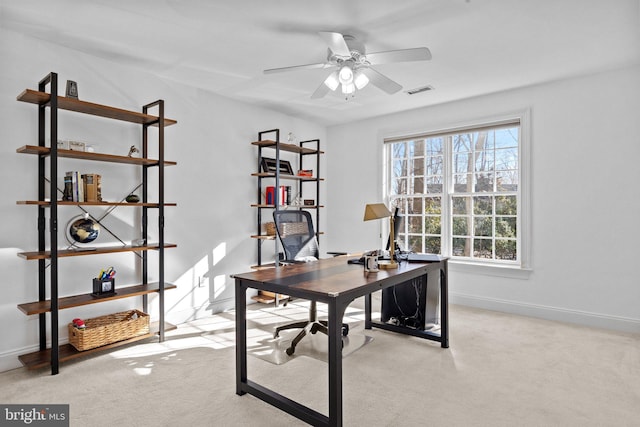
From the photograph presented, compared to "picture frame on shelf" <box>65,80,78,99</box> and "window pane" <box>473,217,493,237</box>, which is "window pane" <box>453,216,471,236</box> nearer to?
"window pane" <box>473,217,493,237</box>

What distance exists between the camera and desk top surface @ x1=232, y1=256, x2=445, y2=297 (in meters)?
2.13

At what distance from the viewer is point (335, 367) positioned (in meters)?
1.93

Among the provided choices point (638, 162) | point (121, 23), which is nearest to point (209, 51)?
point (121, 23)

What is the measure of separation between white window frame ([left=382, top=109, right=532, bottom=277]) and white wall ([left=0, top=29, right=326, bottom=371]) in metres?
2.13

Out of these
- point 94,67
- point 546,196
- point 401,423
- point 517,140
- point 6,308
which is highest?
point 94,67

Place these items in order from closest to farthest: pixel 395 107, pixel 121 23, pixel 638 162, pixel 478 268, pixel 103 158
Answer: pixel 121 23 → pixel 103 158 → pixel 638 162 → pixel 478 268 → pixel 395 107

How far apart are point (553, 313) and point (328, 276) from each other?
2940mm

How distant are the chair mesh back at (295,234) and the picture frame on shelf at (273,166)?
3.39ft

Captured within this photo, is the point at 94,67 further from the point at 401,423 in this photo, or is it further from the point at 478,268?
the point at 478,268

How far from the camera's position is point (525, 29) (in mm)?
2814

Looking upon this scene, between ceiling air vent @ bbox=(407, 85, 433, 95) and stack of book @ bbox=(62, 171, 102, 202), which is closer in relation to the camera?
stack of book @ bbox=(62, 171, 102, 202)

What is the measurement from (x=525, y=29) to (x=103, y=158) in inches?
136

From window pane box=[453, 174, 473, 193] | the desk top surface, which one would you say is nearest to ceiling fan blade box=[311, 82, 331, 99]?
the desk top surface

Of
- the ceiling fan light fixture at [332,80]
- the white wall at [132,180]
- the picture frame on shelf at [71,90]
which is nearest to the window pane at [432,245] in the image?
the white wall at [132,180]
